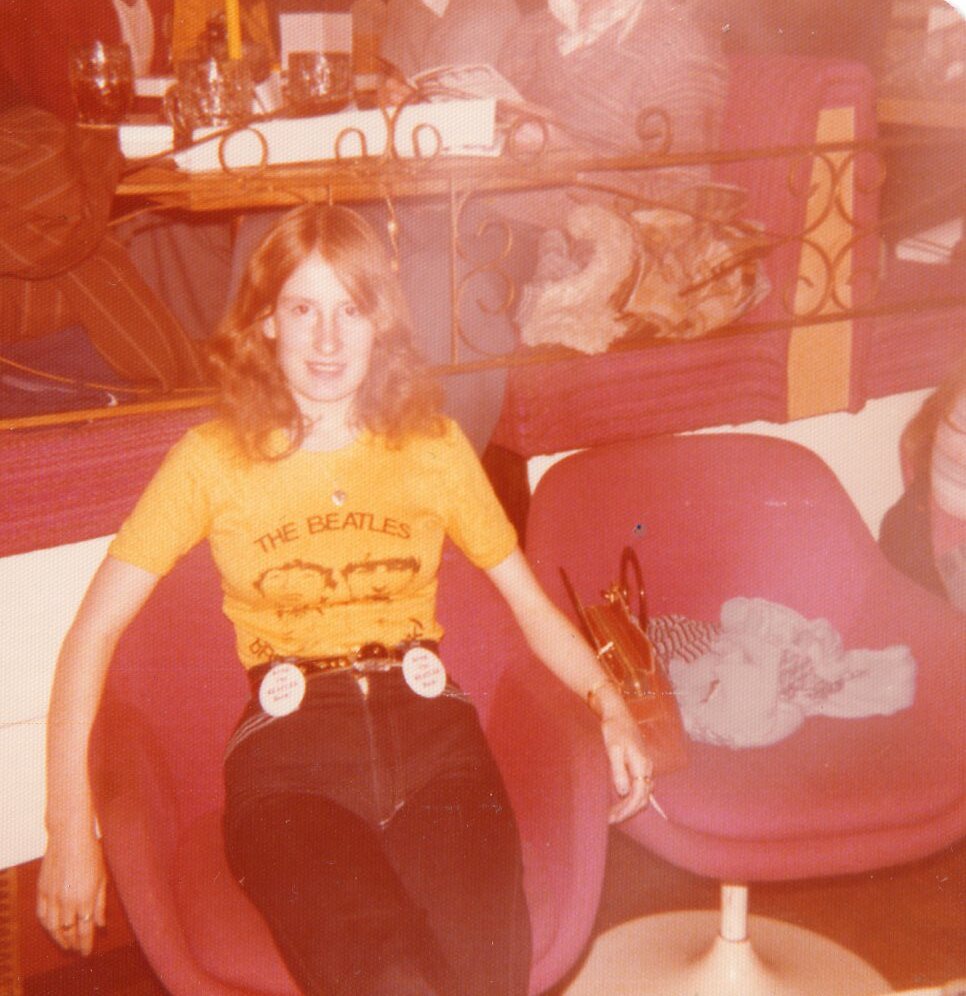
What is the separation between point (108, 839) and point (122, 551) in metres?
0.35

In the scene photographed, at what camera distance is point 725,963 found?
77.4 inches

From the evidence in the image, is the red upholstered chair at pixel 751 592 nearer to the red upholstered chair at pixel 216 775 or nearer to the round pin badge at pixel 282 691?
the red upholstered chair at pixel 216 775

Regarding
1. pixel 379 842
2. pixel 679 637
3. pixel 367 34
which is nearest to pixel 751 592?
pixel 679 637

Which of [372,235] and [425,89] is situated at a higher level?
[425,89]

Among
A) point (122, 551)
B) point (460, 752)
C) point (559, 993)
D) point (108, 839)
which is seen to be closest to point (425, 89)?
point (122, 551)

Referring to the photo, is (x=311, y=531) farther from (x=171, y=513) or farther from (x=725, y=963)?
(x=725, y=963)

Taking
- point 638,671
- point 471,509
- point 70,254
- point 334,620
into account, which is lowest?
point 638,671

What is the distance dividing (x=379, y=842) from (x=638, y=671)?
0.43 meters

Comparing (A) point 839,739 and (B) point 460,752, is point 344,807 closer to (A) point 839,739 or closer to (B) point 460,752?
(B) point 460,752

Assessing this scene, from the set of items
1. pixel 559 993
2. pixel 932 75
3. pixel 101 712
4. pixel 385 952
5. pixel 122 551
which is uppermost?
pixel 932 75

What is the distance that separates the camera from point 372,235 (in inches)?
59.7

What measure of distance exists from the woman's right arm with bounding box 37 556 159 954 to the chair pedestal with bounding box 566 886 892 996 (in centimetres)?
96

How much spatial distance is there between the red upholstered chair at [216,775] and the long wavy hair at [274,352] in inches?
9.5

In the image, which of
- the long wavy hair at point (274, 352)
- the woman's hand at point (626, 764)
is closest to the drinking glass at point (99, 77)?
the long wavy hair at point (274, 352)
